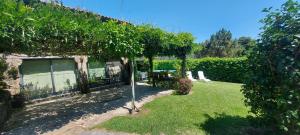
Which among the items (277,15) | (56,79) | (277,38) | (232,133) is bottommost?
(232,133)

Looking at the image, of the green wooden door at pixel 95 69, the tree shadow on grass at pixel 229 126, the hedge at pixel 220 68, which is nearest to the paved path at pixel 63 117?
the tree shadow on grass at pixel 229 126

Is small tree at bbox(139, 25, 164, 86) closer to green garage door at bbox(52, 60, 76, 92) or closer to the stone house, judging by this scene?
the stone house

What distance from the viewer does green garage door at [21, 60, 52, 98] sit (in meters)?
12.3

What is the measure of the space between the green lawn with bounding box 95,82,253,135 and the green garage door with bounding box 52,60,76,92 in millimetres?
7046

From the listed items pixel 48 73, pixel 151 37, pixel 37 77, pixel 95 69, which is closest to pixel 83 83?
pixel 95 69

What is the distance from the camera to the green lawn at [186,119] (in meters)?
6.84

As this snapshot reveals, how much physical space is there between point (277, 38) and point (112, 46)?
522cm

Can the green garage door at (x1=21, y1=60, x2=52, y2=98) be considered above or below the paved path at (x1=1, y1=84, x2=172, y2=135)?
above

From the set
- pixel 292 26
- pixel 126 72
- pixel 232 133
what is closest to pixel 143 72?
pixel 126 72

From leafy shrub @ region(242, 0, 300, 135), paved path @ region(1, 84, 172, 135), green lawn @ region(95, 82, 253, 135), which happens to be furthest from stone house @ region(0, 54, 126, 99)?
leafy shrub @ region(242, 0, 300, 135)

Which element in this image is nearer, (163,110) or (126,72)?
(163,110)

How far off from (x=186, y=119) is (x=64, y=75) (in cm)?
987

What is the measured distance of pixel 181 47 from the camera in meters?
14.1

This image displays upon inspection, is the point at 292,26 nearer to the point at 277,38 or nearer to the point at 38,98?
the point at 277,38
